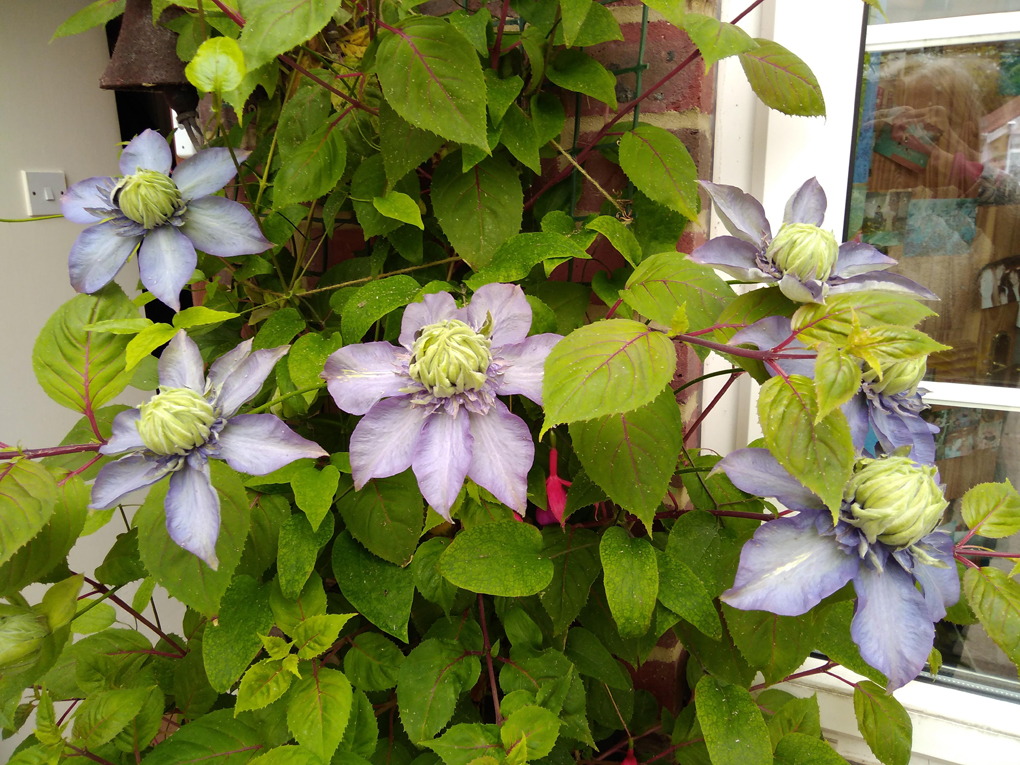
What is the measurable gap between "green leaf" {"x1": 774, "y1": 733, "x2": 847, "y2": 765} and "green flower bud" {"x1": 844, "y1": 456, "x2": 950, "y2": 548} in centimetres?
34

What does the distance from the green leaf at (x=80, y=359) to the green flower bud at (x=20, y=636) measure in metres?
0.18

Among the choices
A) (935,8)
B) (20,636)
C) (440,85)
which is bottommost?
(20,636)

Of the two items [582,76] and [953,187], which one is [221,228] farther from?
[953,187]

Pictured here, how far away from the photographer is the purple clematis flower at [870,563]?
1.24ft

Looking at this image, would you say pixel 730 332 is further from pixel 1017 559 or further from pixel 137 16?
pixel 137 16

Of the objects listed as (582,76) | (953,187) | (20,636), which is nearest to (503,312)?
(582,76)

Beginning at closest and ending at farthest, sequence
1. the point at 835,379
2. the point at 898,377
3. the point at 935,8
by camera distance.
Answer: the point at 835,379, the point at 898,377, the point at 935,8

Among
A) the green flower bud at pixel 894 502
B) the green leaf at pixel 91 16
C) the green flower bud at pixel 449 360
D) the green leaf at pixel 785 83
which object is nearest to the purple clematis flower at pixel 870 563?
the green flower bud at pixel 894 502

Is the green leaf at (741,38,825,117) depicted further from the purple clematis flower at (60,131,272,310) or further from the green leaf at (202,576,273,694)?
the green leaf at (202,576,273,694)

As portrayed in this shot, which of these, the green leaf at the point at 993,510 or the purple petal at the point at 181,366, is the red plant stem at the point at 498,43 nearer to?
the purple petal at the point at 181,366

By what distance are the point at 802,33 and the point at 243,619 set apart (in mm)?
971

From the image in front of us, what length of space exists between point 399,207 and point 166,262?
229 millimetres

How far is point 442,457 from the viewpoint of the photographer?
420mm

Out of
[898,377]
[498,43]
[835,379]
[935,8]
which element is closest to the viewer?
[835,379]
